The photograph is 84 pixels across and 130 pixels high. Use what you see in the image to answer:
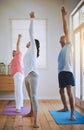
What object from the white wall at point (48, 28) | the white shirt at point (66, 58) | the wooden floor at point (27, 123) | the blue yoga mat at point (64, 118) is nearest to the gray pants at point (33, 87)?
the wooden floor at point (27, 123)

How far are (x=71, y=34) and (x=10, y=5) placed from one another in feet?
6.02

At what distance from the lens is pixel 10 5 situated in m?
6.90

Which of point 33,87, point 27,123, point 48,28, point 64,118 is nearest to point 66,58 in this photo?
point 33,87

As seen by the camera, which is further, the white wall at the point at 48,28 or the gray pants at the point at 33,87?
the white wall at the point at 48,28

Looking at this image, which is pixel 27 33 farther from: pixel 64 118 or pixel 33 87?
pixel 33 87

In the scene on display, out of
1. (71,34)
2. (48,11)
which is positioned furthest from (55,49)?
(48,11)

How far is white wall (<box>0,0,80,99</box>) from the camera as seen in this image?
6.89 m

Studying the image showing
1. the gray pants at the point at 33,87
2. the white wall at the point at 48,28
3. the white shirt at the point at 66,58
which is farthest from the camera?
the white wall at the point at 48,28

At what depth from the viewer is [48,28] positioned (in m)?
6.99

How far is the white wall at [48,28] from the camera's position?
22.6 feet

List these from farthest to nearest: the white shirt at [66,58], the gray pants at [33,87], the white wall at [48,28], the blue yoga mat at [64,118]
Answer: the white wall at [48,28]
the white shirt at [66,58]
the blue yoga mat at [64,118]
the gray pants at [33,87]

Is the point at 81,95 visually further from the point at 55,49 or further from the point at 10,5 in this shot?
the point at 10,5

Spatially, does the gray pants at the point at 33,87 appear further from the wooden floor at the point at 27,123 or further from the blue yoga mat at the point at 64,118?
the blue yoga mat at the point at 64,118

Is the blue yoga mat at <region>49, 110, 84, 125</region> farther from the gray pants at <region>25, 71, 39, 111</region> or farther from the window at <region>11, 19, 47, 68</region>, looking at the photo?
Answer: the window at <region>11, 19, 47, 68</region>
